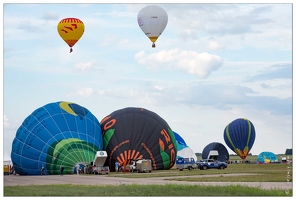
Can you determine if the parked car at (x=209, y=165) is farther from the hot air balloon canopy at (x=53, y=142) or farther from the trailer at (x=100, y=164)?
the trailer at (x=100, y=164)

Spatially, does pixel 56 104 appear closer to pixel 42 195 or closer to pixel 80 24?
pixel 80 24

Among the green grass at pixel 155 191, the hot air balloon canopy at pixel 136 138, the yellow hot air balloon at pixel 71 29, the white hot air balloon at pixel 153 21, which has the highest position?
the white hot air balloon at pixel 153 21

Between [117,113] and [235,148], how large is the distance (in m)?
26.1

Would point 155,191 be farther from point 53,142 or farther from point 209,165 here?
point 209,165

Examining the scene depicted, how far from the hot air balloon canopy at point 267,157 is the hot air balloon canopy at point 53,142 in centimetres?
3499

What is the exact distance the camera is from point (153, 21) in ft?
134

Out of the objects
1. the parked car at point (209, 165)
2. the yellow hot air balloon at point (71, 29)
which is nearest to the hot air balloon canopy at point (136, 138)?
the parked car at point (209, 165)

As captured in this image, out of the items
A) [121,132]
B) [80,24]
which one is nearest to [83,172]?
[121,132]

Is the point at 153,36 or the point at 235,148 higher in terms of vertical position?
the point at 153,36

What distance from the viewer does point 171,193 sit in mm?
20094

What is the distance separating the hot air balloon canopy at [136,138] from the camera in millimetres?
40688

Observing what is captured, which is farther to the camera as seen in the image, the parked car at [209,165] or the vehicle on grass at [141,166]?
the parked car at [209,165]

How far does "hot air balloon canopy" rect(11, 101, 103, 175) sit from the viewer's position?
37281mm

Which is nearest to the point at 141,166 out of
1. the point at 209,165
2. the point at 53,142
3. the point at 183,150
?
the point at 53,142
